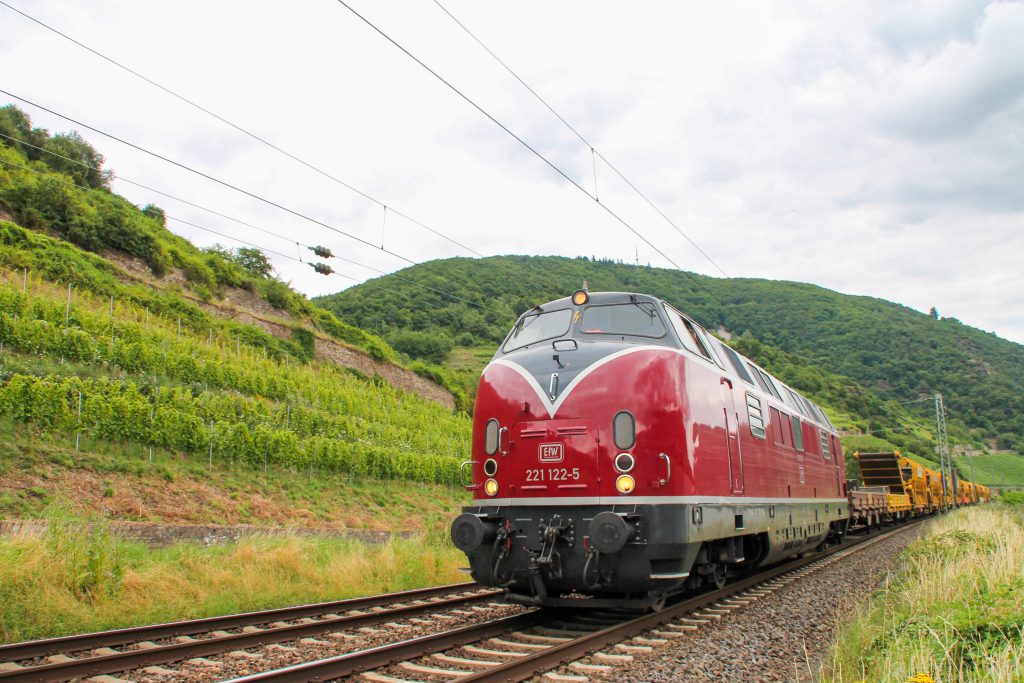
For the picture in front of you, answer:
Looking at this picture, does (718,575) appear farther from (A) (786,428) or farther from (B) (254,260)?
(B) (254,260)

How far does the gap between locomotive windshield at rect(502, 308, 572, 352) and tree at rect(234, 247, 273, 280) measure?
5039 cm

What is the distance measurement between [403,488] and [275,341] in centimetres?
1263

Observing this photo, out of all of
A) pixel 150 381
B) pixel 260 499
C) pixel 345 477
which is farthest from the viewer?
pixel 345 477

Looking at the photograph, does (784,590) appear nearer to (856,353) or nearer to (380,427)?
(380,427)

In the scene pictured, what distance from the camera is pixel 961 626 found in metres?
5.25

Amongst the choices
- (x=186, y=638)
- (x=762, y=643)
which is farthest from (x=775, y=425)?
(x=186, y=638)

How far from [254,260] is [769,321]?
294 ft

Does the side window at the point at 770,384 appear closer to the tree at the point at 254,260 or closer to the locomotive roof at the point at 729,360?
the locomotive roof at the point at 729,360

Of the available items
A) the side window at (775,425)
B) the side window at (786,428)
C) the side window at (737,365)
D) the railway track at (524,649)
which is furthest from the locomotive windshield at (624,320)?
the side window at (786,428)

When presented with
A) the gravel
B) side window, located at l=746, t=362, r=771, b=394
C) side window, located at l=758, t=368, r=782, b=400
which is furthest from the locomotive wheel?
side window, located at l=758, t=368, r=782, b=400

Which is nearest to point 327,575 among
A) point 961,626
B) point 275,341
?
point 961,626

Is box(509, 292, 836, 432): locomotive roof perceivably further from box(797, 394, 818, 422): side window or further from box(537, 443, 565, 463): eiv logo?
box(537, 443, 565, 463): eiv logo

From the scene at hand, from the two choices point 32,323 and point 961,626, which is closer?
point 961,626

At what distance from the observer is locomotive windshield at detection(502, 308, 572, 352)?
358 inches
